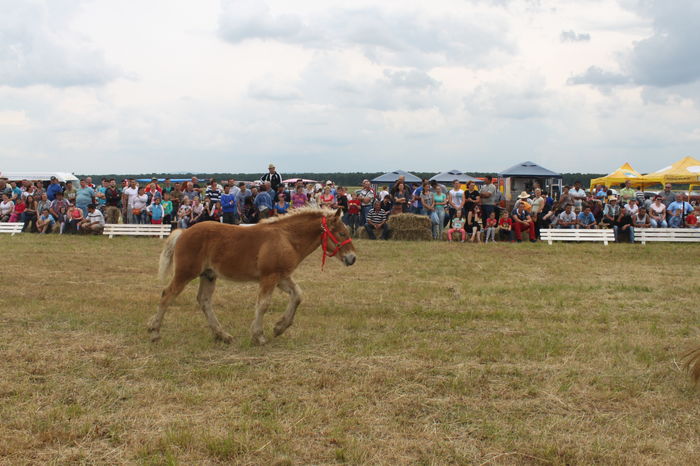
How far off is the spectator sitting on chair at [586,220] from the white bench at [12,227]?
18.7 m

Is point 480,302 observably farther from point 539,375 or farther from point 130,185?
point 130,185

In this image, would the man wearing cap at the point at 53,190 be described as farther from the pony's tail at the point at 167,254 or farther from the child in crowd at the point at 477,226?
the pony's tail at the point at 167,254

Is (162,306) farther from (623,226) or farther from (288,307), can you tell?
(623,226)

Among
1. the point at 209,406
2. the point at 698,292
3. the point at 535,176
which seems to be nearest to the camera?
the point at 209,406

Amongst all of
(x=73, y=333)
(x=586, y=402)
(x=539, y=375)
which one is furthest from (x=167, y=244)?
(x=586, y=402)

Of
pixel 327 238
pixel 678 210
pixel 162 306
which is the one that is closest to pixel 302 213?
pixel 327 238

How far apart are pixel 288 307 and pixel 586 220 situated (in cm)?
1545

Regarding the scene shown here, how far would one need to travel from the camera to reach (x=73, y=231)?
22.7 m

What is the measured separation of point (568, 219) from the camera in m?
20.8

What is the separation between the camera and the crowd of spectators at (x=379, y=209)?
20359 mm

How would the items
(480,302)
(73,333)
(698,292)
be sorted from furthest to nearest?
(698,292)
(480,302)
(73,333)

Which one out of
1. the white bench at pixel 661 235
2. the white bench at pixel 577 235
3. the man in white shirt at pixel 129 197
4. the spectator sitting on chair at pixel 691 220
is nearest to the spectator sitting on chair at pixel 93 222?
the man in white shirt at pixel 129 197

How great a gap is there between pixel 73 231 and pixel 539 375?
19848 mm

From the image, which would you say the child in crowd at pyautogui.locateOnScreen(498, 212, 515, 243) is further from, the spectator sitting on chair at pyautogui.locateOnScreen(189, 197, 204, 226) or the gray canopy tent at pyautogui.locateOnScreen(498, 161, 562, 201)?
the spectator sitting on chair at pyautogui.locateOnScreen(189, 197, 204, 226)
